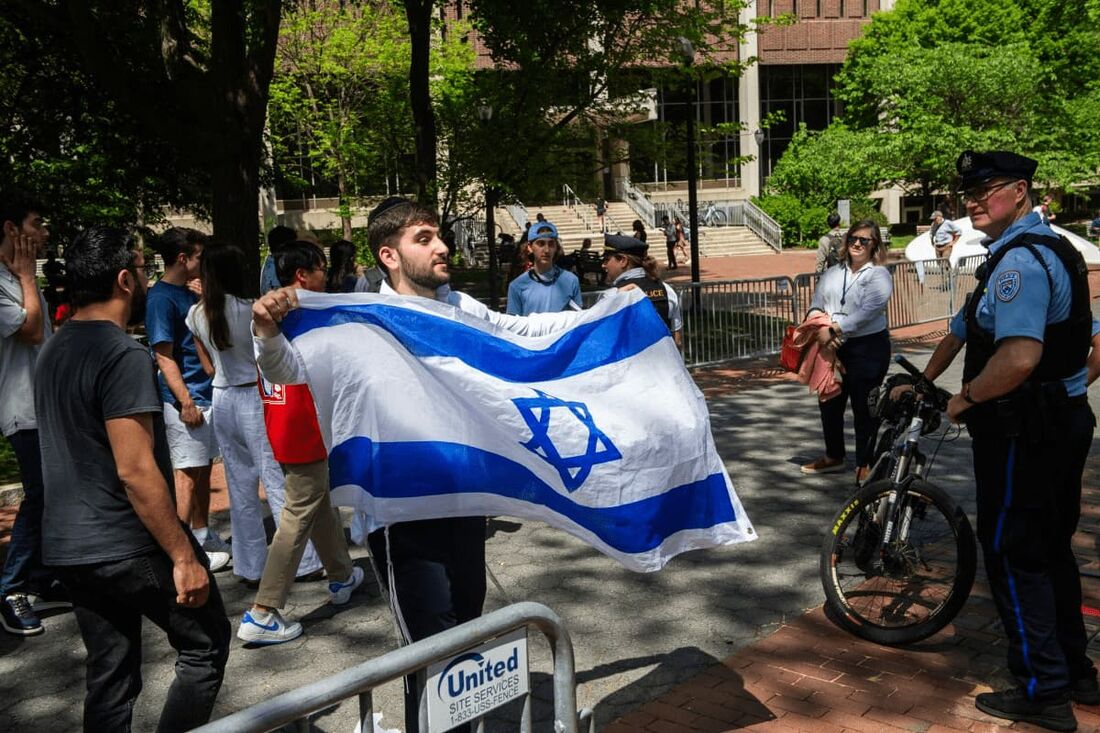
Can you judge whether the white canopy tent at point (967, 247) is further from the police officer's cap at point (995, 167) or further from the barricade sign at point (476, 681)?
the barricade sign at point (476, 681)

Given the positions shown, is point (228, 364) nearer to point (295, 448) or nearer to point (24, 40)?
point (295, 448)

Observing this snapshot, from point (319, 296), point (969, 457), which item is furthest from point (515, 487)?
point (969, 457)

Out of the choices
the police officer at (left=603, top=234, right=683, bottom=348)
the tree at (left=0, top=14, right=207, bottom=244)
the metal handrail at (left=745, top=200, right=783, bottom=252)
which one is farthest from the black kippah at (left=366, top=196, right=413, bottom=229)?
the metal handrail at (left=745, top=200, right=783, bottom=252)

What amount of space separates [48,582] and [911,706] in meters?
4.67

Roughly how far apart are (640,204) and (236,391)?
45.0m

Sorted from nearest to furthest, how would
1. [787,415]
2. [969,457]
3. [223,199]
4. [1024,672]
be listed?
[1024,672] < [969,457] < [787,415] < [223,199]

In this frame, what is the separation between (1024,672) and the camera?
445 cm

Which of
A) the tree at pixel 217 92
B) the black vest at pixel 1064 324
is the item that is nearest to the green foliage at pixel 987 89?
the tree at pixel 217 92

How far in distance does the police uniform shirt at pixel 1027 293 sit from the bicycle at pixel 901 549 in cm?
103

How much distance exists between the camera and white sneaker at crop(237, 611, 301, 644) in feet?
18.4

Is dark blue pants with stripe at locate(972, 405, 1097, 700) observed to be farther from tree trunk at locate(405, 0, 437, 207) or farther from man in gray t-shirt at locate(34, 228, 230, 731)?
tree trunk at locate(405, 0, 437, 207)

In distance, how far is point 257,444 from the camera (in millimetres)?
6188

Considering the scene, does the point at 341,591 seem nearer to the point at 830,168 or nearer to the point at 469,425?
the point at 469,425

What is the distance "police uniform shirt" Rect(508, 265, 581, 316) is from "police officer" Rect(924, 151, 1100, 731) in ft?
12.2
